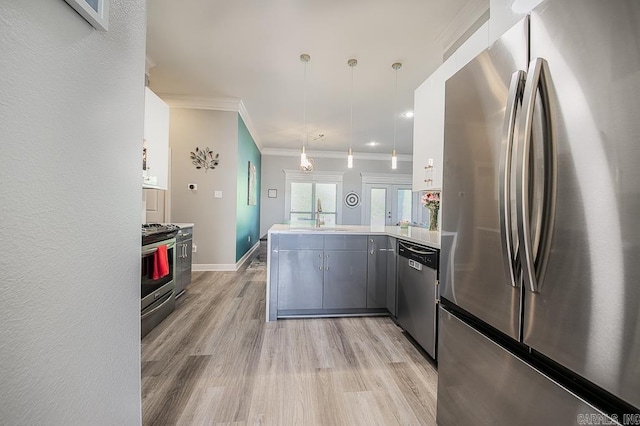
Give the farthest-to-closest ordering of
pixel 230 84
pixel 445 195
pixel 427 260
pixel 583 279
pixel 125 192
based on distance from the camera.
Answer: pixel 230 84
pixel 427 260
pixel 445 195
pixel 125 192
pixel 583 279

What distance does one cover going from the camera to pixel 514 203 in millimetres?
705

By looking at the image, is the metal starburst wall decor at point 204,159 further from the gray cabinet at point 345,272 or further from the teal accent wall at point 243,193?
the gray cabinet at point 345,272

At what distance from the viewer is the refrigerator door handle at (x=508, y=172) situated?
0.73 metres

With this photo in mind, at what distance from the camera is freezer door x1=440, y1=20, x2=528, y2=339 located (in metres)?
0.78

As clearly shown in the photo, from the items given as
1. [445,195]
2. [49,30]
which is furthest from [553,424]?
[49,30]

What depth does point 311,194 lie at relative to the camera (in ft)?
24.3

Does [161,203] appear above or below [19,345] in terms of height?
above

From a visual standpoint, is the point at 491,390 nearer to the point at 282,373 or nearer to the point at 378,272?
the point at 282,373

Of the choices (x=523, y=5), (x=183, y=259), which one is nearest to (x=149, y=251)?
(x=183, y=259)

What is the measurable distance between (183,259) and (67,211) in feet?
8.72

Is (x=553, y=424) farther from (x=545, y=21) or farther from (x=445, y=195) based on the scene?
(x=545, y=21)

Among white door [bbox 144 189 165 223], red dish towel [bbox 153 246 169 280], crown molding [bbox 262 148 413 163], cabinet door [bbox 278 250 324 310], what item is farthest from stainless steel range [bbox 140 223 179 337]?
crown molding [bbox 262 148 413 163]

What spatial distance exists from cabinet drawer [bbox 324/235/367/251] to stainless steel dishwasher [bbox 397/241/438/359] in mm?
384

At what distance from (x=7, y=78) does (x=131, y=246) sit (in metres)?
0.57
